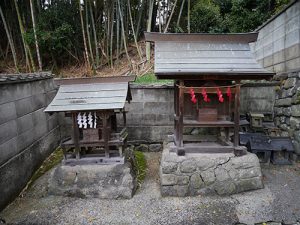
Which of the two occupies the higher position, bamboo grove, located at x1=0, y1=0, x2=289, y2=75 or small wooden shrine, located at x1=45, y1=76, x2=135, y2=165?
bamboo grove, located at x1=0, y1=0, x2=289, y2=75

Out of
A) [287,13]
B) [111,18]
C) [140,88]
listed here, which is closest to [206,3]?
[111,18]

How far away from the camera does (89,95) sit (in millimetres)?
4855

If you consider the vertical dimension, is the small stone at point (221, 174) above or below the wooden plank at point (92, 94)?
below

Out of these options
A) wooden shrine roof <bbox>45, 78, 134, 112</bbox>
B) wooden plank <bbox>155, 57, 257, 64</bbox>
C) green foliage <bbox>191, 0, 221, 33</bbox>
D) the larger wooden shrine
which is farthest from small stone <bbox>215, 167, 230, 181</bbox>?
green foliage <bbox>191, 0, 221, 33</bbox>

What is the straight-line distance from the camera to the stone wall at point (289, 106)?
569 cm

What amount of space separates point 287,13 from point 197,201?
17.8 feet

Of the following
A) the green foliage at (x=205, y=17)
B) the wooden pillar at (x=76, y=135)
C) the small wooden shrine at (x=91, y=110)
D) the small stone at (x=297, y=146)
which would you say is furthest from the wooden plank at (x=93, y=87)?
the green foliage at (x=205, y=17)

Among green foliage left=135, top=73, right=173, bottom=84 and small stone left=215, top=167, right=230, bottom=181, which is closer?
small stone left=215, top=167, right=230, bottom=181

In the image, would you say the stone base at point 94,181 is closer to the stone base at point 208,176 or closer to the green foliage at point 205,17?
the stone base at point 208,176

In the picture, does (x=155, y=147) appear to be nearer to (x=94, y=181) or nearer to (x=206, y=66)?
(x=94, y=181)

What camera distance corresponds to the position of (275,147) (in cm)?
572

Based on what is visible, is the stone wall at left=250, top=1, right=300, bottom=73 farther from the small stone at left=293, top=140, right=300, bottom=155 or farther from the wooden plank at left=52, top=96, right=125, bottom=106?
the wooden plank at left=52, top=96, right=125, bottom=106

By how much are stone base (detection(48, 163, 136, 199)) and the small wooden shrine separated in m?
0.18

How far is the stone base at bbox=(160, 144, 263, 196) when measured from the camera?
4645mm
